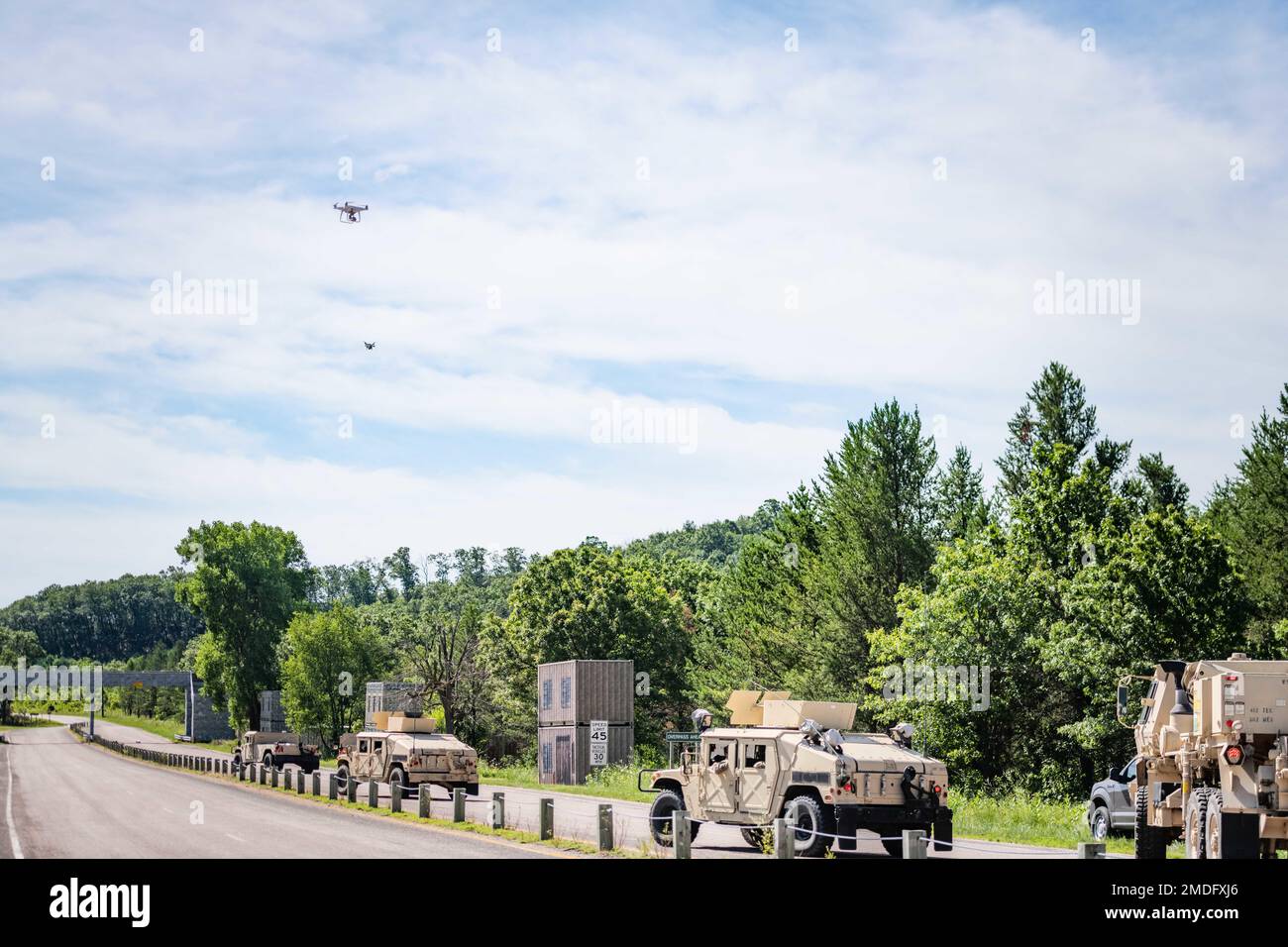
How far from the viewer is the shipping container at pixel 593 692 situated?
53.2 m

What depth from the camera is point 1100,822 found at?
28.9 metres

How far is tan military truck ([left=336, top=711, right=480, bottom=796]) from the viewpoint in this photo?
1587 inches

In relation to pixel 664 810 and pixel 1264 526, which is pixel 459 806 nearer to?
pixel 664 810

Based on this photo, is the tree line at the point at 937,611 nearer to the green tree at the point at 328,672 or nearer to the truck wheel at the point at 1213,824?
the green tree at the point at 328,672

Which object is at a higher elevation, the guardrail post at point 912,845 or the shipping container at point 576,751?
the guardrail post at point 912,845

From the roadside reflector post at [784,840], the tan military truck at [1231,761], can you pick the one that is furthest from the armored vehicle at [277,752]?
the tan military truck at [1231,761]

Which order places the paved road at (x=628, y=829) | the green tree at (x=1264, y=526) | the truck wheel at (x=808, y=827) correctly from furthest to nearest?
the green tree at (x=1264, y=526), the paved road at (x=628, y=829), the truck wheel at (x=808, y=827)

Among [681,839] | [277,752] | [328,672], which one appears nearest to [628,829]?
[681,839]

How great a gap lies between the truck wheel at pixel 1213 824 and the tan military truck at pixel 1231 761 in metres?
0.01

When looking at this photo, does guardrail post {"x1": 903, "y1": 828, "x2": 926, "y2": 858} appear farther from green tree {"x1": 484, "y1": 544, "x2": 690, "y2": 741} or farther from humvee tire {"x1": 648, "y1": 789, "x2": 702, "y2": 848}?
green tree {"x1": 484, "y1": 544, "x2": 690, "y2": 741}

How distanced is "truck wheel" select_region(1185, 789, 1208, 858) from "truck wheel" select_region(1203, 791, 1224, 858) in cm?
5

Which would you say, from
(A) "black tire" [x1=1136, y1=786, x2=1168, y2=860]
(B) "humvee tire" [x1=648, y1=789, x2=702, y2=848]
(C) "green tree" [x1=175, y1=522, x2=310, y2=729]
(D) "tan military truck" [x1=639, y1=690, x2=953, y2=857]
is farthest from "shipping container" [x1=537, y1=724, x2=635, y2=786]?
(C) "green tree" [x1=175, y1=522, x2=310, y2=729]

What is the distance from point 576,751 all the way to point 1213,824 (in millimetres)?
35217
